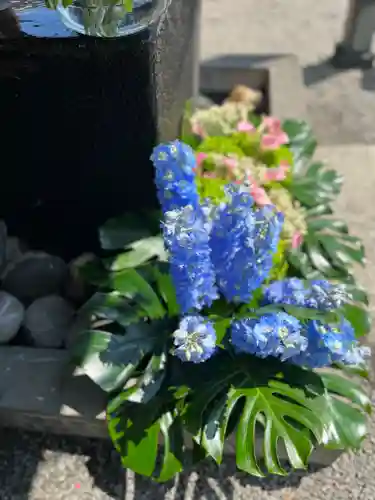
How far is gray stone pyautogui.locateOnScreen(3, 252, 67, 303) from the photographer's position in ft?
6.08

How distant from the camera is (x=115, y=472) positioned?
1666 millimetres

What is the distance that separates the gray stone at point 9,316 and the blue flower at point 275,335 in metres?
0.64

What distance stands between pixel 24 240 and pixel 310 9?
229 centimetres

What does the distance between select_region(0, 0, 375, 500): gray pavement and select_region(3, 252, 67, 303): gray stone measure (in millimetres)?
368

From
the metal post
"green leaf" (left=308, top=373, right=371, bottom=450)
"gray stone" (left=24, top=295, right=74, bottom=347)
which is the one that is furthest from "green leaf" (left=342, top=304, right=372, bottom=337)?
the metal post

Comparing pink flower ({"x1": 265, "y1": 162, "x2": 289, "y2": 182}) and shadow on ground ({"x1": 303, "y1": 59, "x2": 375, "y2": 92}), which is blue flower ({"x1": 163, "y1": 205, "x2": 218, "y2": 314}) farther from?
shadow on ground ({"x1": 303, "y1": 59, "x2": 375, "y2": 92})

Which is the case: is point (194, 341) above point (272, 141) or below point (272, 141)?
below

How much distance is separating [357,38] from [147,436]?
7.37ft

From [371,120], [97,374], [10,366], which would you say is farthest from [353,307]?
[371,120]

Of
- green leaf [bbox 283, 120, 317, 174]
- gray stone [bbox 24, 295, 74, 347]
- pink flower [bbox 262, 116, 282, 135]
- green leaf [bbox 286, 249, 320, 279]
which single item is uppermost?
pink flower [bbox 262, 116, 282, 135]

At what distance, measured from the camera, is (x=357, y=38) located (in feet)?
10.1

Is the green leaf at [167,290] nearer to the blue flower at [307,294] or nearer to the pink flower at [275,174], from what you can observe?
the blue flower at [307,294]

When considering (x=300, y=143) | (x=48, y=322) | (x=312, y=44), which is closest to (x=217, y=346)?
(x=48, y=322)

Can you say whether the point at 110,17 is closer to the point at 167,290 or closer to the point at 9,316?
the point at 167,290
